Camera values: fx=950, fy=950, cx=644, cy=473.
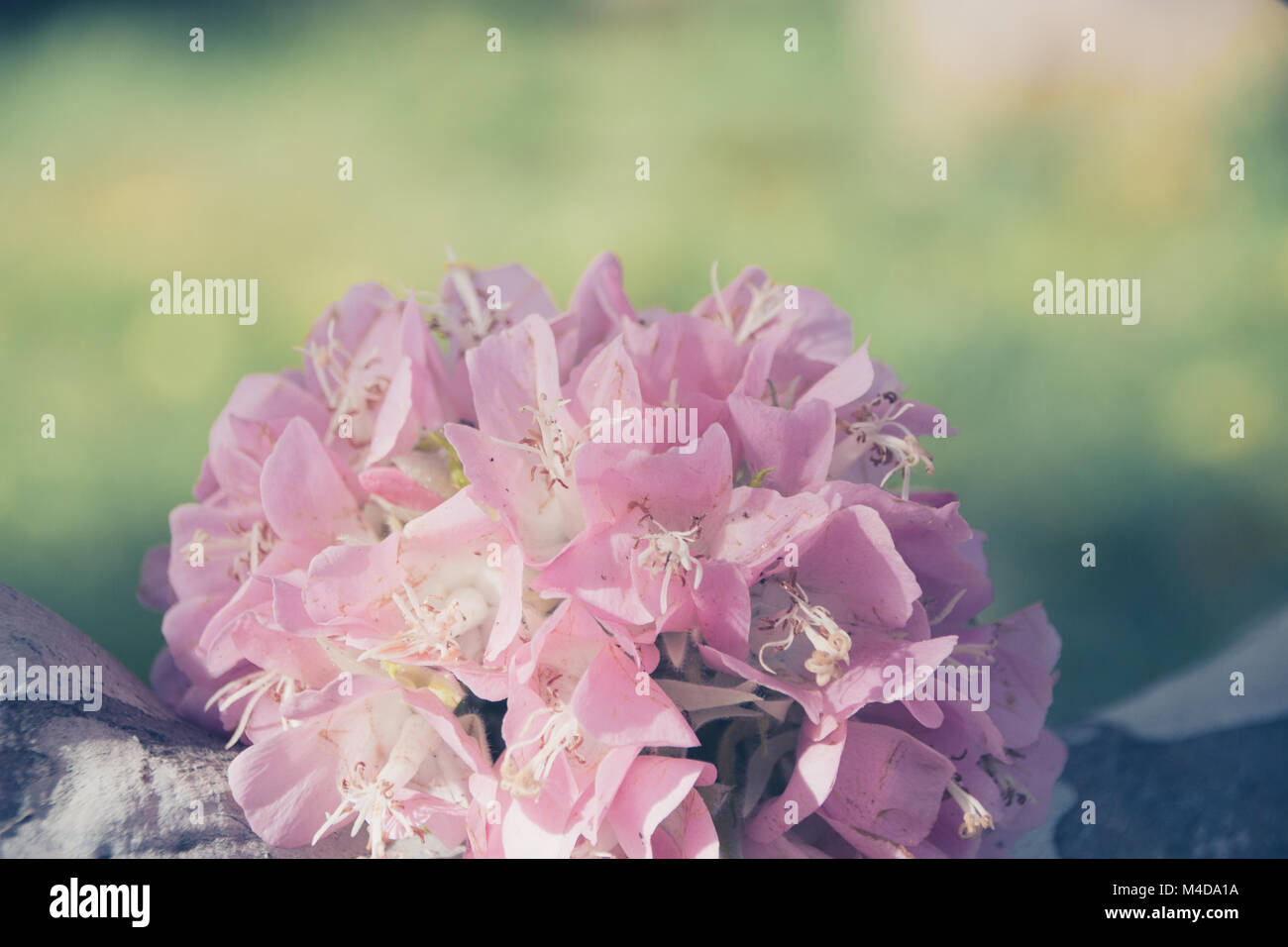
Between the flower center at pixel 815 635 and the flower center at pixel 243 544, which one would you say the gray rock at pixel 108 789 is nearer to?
the flower center at pixel 243 544

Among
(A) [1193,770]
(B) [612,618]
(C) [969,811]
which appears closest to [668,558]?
(B) [612,618]

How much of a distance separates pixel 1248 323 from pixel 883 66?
260 millimetres

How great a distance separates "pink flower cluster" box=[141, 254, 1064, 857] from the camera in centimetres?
29

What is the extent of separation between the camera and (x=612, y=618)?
28cm

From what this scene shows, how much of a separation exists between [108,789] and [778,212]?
1.55 ft

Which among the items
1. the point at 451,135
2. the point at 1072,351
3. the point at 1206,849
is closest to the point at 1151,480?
the point at 1072,351

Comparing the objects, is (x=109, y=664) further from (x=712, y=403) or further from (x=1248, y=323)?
(x=1248, y=323)

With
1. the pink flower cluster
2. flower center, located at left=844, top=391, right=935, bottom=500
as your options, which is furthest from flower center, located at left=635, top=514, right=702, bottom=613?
flower center, located at left=844, top=391, right=935, bottom=500

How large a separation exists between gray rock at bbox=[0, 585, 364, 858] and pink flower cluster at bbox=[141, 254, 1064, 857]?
0.8 inches

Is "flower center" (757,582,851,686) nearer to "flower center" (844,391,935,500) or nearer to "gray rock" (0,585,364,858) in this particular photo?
"flower center" (844,391,935,500)

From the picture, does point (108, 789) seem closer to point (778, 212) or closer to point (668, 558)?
point (668, 558)

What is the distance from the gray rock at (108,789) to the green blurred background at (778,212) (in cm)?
18

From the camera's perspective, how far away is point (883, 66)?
0.59 m

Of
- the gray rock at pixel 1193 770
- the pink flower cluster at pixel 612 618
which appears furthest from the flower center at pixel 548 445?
the gray rock at pixel 1193 770
